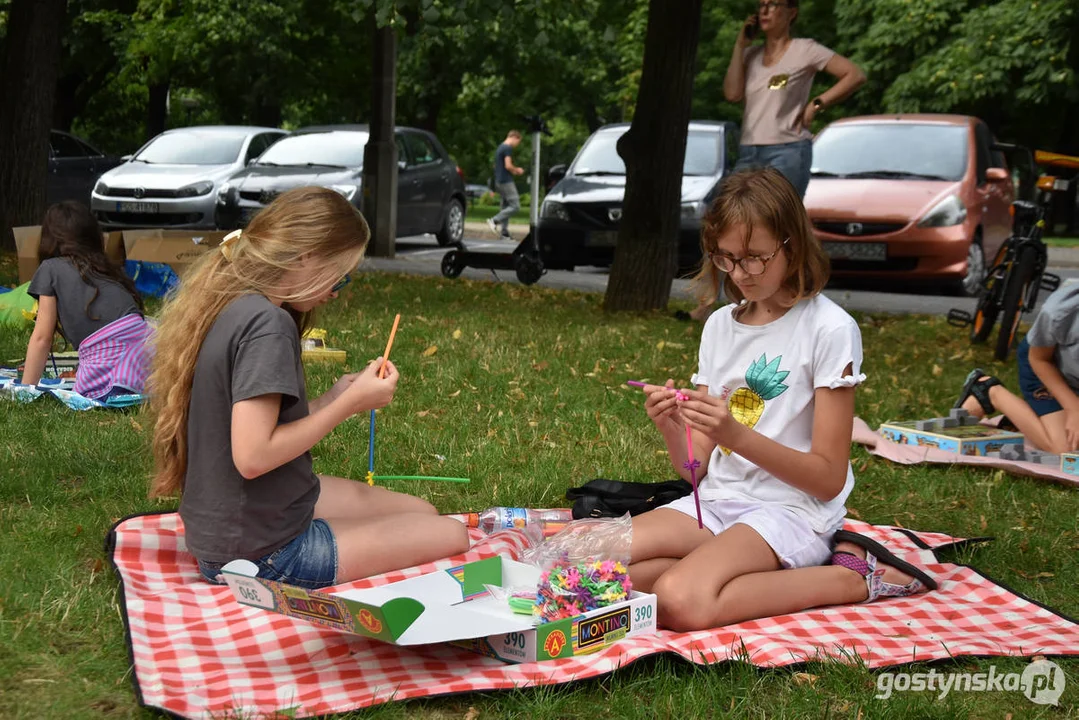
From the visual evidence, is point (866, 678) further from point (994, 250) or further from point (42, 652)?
point (994, 250)

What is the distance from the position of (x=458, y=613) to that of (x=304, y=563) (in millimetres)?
503

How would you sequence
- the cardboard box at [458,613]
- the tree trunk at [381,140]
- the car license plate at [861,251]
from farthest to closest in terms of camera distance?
the tree trunk at [381,140] → the car license plate at [861,251] → the cardboard box at [458,613]

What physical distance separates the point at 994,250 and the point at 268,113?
1903 cm

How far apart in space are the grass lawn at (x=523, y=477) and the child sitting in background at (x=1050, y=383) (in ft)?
1.46

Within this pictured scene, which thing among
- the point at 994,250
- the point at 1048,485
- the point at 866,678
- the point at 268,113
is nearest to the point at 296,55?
the point at 268,113

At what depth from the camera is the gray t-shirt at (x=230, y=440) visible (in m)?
3.01

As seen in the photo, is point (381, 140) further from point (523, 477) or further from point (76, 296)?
point (523, 477)

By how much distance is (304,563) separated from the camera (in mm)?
3238

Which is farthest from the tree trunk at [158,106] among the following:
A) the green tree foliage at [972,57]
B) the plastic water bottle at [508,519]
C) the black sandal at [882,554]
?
the black sandal at [882,554]

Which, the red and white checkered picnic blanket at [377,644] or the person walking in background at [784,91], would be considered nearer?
the red and white checkered picnic blanket at [377,644]

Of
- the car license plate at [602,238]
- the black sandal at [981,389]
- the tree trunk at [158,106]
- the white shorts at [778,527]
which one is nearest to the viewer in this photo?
the white shorts at [778,527]

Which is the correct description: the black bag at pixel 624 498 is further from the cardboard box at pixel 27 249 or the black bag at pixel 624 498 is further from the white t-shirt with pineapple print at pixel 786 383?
the cardboard box at pixel 27 249

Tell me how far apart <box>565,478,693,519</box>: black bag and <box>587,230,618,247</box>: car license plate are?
8114mm

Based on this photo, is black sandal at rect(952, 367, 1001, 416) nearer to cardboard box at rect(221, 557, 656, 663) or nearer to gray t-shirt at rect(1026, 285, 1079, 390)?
gray t-shirt at rect(1026, 285, 1079, 390)
